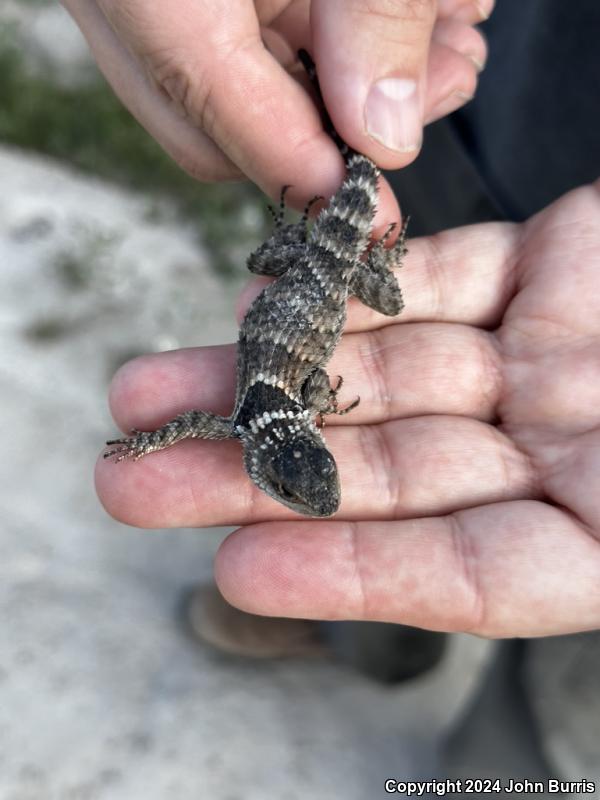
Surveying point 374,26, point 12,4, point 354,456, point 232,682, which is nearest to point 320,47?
A: point 374,26

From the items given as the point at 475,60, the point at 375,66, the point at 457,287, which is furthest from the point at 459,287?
the point at 475,60

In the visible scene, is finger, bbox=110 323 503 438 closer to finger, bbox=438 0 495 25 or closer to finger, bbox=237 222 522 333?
finger, bbox=237 222 522 333

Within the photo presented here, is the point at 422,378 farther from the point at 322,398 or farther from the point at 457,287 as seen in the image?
the point at 457,287

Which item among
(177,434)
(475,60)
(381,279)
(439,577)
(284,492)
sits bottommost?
(439,577)

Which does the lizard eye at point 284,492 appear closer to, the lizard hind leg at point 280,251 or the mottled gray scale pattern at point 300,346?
the mottled gray scale pattern at point 300,346

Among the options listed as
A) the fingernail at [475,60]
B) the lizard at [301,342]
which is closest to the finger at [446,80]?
the fingernail at [475,60]

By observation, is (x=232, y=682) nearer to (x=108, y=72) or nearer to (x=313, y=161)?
(x=313, y=161)

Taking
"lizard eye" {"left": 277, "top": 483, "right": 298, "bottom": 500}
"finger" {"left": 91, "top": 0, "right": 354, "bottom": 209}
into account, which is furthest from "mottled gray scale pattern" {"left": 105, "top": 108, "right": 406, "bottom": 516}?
"finger" {"left": 91, "top": 0, "right": 354, "bottom": 209}
